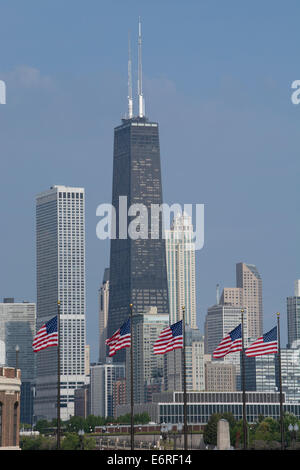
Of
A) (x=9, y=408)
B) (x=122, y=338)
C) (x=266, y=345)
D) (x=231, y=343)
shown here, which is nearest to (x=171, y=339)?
(x=122, y=338)

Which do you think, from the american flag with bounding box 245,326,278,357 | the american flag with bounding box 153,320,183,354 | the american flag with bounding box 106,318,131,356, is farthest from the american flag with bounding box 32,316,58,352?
the american flag with bounding box 245,326,278,357

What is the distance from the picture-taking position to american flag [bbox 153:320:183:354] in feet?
338

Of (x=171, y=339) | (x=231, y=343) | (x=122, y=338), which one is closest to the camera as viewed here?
(x=122, y=338)

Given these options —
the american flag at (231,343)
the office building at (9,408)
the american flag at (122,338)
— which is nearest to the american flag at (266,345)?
the american flag at (231,343)

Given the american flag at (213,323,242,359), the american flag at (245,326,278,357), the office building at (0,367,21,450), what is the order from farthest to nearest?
the office building at (0,367,21,450)
the american flag at (213,323,242,359)
the american flag at (245,326,278,357)

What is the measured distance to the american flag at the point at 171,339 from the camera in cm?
10291

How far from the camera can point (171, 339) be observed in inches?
4087

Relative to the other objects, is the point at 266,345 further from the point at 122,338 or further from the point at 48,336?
the point at 48,336

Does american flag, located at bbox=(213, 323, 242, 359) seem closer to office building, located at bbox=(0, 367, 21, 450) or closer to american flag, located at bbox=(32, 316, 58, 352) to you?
american flag, located at bbox=(32, 316, 58, 352)
